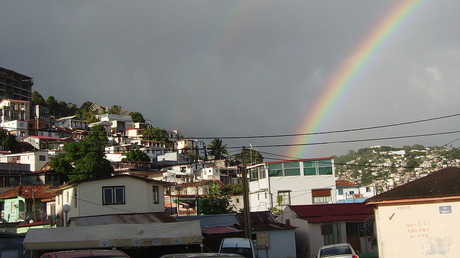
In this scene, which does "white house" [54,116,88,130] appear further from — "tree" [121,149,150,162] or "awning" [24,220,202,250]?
"awning" [24,220,202,250]

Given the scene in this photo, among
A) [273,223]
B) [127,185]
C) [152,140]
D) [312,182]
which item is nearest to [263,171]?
[312,182]

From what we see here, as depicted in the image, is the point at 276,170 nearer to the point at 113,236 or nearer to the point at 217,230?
the point at 217,230

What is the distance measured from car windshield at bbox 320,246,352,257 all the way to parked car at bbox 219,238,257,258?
443cm

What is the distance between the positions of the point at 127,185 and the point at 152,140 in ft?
413

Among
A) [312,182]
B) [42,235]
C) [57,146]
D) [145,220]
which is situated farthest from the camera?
[57,146]

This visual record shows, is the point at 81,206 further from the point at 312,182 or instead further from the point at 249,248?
the point at 312,182

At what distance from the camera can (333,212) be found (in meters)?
49.4

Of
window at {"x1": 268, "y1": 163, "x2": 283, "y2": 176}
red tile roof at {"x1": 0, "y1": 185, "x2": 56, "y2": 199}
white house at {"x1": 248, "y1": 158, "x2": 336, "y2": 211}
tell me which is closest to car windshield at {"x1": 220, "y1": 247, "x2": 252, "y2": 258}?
red tile roof at {"x1": 0, "y1": 185, "x2": 56, "y2": 199}

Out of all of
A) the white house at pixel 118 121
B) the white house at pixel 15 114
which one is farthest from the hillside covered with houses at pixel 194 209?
the white house at pixel 118 121

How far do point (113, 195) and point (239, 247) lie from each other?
65.2 ft

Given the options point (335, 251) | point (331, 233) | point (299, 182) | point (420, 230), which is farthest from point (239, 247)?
point (299, 182)

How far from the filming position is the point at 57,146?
14050 cm

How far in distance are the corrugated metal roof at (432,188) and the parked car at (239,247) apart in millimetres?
7937

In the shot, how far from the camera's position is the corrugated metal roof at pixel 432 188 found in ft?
72.9
